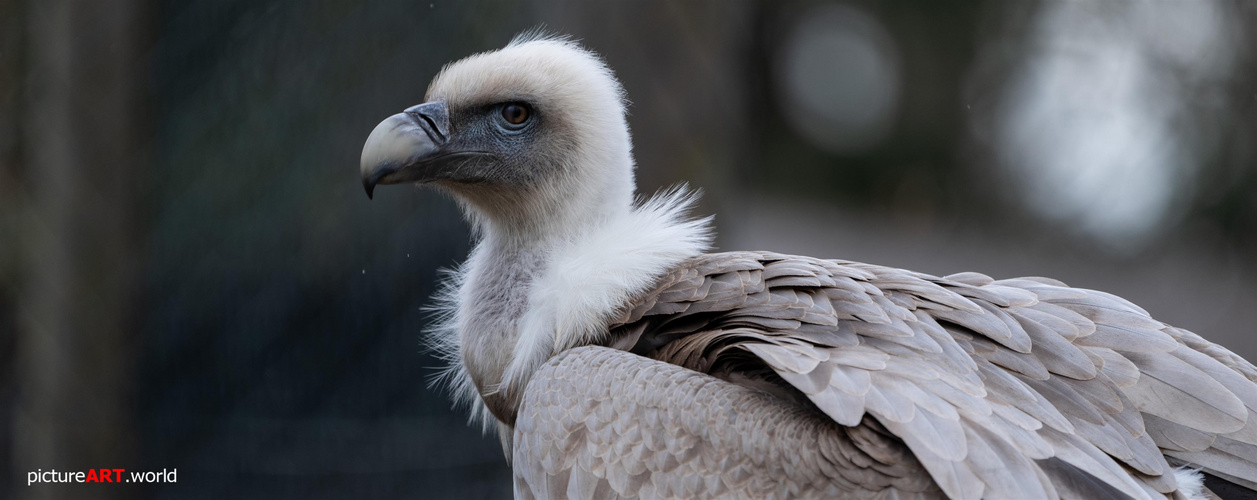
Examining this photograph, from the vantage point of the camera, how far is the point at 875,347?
6.86 ft

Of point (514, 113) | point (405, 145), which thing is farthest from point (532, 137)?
point (405, 145)

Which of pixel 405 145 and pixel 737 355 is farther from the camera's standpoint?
pixel 405 145

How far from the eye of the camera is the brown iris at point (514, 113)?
2.68 m

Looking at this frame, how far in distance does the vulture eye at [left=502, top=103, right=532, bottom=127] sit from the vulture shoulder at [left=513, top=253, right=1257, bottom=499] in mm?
572

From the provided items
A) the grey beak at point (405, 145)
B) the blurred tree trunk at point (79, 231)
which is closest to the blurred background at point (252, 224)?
the blurred tree trunk at point (79, 231)

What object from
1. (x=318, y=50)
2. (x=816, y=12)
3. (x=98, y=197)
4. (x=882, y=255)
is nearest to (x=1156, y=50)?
(x=882, y=255)

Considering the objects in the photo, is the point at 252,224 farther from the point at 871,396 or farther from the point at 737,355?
the point at 871,396

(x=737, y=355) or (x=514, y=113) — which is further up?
(x=514, y=113)

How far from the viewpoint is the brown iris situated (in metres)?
2.68

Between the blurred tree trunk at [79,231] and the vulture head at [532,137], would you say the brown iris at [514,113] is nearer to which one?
the vulture head at [532,137]

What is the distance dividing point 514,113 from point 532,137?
73mm

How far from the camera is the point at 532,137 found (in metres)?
2.70

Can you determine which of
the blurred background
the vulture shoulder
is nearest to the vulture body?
the vulture shoulder

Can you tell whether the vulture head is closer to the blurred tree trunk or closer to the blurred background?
the blurred background
